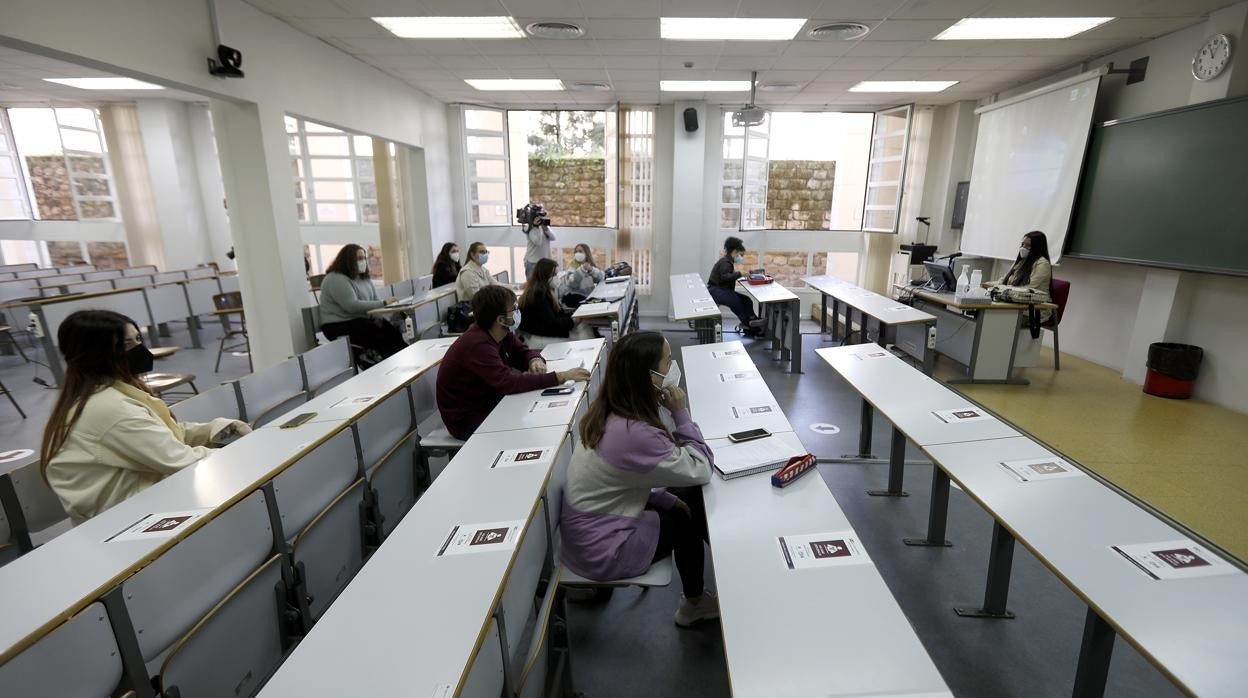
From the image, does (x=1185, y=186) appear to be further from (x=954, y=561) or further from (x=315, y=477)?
(x=315, y=477)

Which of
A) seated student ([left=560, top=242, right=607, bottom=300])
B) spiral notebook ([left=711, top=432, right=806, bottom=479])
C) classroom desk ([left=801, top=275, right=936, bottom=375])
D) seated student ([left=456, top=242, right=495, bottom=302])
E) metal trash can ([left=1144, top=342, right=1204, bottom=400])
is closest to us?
spiral notebook ([left=711, top=432, right=806, bottom=479])

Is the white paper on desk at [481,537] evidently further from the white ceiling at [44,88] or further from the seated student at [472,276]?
the white ceiling at [44,88]

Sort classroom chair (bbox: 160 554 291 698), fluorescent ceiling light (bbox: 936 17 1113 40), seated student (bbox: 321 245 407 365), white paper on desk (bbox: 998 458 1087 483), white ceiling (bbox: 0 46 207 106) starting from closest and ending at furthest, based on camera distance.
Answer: classroom chair (bbox: 160 554 291 698) → white paper on desk (bbox: 998 458 1087 483) → fluorescent ceiling light (bbox: 936 17 1113 40) → seated student (bbox: 321 245 407 365) → white ceiling (bbox: 0 46 207 106)

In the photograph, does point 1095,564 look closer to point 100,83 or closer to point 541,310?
point 541,310

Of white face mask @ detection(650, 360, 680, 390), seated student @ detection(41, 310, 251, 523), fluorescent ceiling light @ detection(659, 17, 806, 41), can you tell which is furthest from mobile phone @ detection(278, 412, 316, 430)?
fluorescent ceiling light @ detection(659, 17, 806, 41)

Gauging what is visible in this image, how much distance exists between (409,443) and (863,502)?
2.61 meters

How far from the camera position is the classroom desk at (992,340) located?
504 cm

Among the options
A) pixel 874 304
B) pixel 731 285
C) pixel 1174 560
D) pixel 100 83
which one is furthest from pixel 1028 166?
pixel 100 83

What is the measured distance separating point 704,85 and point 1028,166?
12.7 feet

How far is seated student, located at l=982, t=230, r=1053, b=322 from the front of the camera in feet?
16.6

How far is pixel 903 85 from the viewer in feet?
21.7

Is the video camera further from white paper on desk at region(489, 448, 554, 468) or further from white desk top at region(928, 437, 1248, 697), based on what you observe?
white desk top at region(928, 437, 1248, 697)

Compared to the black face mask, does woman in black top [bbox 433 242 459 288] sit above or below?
above

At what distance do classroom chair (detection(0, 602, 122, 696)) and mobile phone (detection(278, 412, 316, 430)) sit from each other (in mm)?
1168
